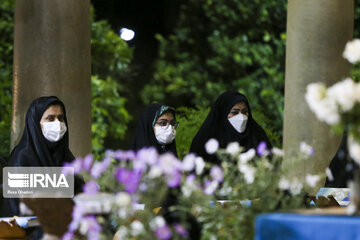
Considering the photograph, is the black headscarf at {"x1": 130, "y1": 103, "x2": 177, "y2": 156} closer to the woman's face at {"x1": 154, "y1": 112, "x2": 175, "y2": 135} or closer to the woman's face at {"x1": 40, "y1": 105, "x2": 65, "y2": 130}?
the woman's face at {"x1": 154, "y1": 112, "x2": 175, "y2": 135}

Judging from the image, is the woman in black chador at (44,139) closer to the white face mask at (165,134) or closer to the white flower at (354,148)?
the white face mask at (165,134)

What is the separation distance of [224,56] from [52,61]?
7534 millimetres

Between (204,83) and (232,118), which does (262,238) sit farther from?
(204,83)

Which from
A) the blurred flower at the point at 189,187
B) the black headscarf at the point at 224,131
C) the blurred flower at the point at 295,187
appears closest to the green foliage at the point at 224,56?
the black headscarf at the point at 224,131

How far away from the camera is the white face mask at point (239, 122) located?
7.04 meters

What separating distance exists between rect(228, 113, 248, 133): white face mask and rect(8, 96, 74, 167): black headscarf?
5.11 feet

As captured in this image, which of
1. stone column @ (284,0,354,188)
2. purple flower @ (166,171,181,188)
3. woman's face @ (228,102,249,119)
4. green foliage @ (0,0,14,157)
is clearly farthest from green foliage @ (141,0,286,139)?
purple flower @ (166,171,181,188)

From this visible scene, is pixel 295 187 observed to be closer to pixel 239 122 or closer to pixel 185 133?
pixel 239 122

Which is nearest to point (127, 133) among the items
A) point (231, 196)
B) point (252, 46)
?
point (252, 46)

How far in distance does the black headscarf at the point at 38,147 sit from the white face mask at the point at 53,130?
0.03 meters

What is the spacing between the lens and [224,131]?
23.5 ft

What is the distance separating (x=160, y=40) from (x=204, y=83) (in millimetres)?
1085

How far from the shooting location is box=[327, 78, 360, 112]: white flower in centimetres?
321

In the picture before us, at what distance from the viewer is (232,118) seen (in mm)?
7082
